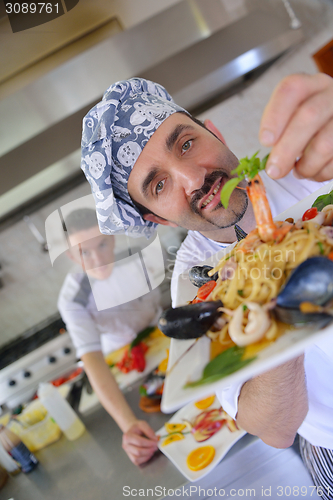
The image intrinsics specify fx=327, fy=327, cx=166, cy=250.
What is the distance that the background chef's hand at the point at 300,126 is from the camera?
467 millimetres

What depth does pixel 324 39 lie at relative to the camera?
2406mm

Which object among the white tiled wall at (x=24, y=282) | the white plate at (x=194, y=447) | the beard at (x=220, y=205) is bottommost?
the white plate at (x=194, y=447)

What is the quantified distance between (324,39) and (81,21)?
1.91 m

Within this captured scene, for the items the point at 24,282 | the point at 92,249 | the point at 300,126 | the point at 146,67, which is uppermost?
the point at 146,67

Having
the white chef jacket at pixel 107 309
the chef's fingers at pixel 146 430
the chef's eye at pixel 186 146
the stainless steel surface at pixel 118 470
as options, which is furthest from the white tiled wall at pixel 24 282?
the chef's eye at pixel 186 146

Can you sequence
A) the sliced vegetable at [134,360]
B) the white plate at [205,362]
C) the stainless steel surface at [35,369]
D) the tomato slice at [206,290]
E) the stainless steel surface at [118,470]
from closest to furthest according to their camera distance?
1. the white plate at [205,362]
2. the tomato slice at [206,290]
3. the stainless steel surface at [118,470]
4. the sliced vegetable at [134,360]
5. the stainless steel surface at [35,369]

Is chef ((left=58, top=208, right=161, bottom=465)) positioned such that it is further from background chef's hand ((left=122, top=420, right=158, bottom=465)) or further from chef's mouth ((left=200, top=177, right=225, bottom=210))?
chef's mouth ((left=200, top=177, right=225, bottom=210))

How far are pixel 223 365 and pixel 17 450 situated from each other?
1391 millimetres

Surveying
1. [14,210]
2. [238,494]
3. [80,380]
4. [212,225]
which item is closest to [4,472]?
[80,380]

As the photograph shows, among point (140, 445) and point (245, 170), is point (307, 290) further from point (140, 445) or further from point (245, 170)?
point (140, 445)

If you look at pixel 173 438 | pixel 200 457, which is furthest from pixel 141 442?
pixel 200 457

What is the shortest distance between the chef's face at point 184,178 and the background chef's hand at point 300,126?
43 cm

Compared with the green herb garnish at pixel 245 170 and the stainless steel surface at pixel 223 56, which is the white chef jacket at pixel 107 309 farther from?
the green herb garnish at pixel 245 170

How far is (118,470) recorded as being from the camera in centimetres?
120
